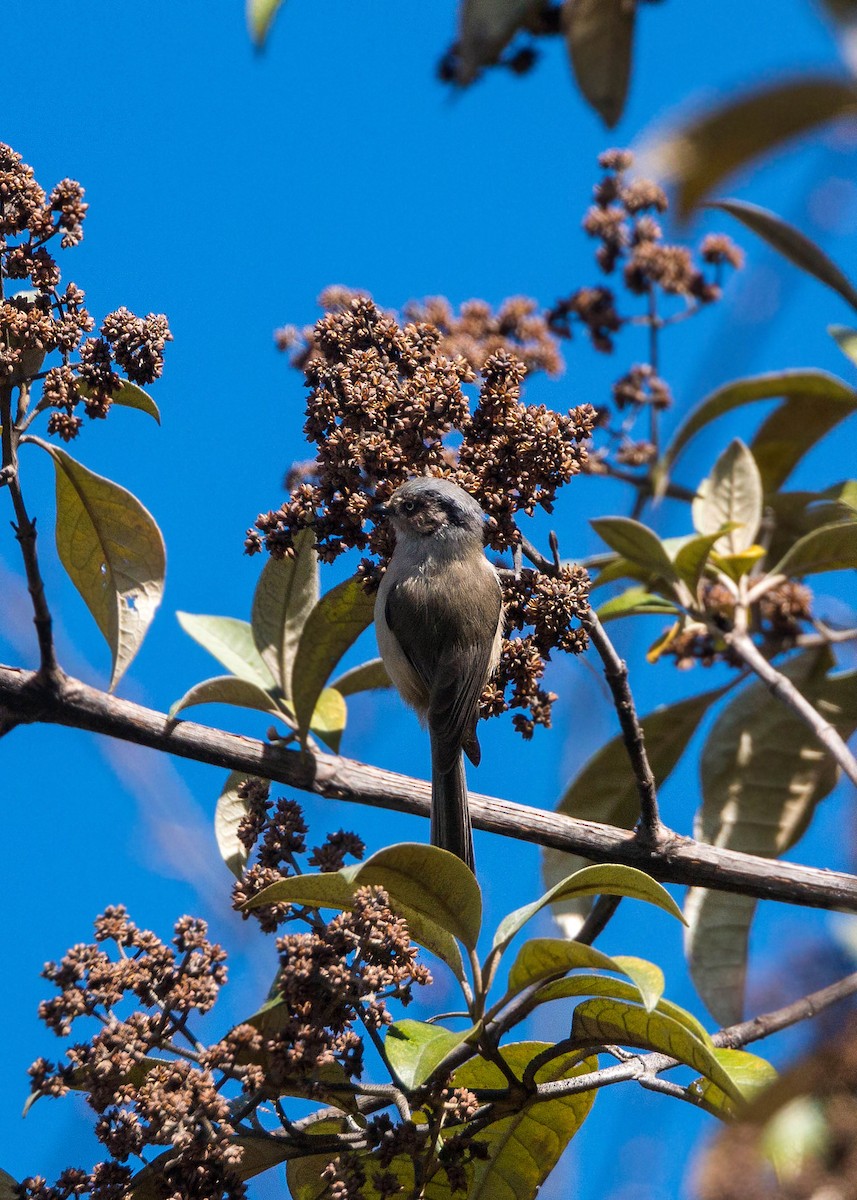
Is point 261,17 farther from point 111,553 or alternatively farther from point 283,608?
point 283,608

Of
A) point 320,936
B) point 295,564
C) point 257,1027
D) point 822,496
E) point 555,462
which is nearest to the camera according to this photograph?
point 320,936

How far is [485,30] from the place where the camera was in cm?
191

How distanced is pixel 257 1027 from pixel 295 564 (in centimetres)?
157

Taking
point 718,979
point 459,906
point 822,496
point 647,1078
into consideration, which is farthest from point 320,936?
point 822,496

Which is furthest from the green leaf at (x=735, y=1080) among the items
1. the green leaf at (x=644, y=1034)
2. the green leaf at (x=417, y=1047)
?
the green leaf at (x=417, y=1047)

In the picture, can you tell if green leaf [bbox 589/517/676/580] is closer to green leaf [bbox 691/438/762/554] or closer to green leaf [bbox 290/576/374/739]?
green leaf [bbox 691/438/762/554]

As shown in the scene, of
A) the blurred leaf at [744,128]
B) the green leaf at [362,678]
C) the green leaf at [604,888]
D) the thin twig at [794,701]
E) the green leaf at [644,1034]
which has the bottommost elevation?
the green leaf at [644,1034]

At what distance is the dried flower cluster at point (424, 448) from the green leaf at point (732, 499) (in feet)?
3.50

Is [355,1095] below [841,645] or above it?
below

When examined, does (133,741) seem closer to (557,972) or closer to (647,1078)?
(557,972)

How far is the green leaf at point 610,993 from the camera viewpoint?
7.89 feet

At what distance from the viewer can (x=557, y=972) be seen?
2576 mm

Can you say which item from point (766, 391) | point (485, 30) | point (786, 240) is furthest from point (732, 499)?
point (485, 30)

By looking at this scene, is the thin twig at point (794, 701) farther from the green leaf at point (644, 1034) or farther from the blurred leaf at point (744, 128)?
the blurred leaf at point (744, 128)
